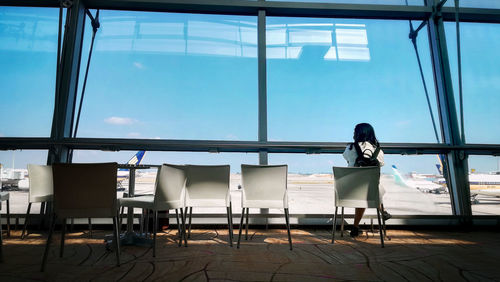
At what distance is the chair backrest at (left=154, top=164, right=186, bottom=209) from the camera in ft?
8.63

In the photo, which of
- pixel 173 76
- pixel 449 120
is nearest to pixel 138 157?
pixel 173 76

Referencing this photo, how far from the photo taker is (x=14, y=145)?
3535 millimetres

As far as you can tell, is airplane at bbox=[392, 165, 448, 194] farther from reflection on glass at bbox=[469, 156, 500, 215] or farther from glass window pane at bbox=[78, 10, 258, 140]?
glass window pane at bbox=[78, 10, 258, 140]

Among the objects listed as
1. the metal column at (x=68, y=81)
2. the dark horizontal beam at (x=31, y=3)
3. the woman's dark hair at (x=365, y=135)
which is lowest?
the woman's dark hair at (x=365, y=135)

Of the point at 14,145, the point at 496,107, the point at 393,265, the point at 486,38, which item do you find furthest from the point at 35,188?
the point at 486,38

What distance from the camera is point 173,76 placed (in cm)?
422

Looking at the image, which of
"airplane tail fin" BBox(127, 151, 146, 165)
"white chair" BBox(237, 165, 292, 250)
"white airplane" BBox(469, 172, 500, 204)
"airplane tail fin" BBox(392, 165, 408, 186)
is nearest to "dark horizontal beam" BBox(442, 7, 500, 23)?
"white airplane" BBox(469, 172, 500, 204)

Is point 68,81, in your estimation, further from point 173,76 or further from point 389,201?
point 389,201

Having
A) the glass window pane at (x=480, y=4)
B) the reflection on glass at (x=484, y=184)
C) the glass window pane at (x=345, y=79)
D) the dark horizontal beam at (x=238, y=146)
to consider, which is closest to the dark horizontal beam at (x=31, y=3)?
the dark horizontal beam at (x=238, y=146)

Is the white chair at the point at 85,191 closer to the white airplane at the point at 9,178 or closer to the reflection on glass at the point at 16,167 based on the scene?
the reflection on glass at the point at 16,167

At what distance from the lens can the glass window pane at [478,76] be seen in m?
4.05

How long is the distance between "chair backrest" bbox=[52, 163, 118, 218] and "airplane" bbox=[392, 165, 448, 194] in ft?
11.2

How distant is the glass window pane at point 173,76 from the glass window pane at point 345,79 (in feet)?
1.48

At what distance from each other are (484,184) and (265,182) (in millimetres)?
3084
